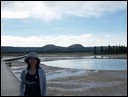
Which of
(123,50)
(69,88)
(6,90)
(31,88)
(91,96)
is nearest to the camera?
(31,88)

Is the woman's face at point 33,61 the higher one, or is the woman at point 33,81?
the woman's face at point 33,61

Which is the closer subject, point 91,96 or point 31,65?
point 31,65

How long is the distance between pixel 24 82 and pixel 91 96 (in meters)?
5.89

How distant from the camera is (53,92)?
11.3 m

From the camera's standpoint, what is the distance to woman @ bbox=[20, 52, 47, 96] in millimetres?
4828

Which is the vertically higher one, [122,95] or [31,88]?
[31,88]

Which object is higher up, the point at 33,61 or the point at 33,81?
the point at 33,61

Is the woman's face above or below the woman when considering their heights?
above

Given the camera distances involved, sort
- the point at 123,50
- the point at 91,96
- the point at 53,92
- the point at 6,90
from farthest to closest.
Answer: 1. the point at 123,50
2. the point at 53,92
3. the point at 91,96
4. the point at 6,90

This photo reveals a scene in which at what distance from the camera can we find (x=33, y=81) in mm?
4852

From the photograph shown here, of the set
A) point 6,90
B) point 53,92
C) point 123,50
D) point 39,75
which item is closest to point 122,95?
point 53,92

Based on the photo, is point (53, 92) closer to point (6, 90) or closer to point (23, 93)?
point (6, 90)

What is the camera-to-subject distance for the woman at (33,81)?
483 centimetres

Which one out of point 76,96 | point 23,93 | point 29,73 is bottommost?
point 76,96
